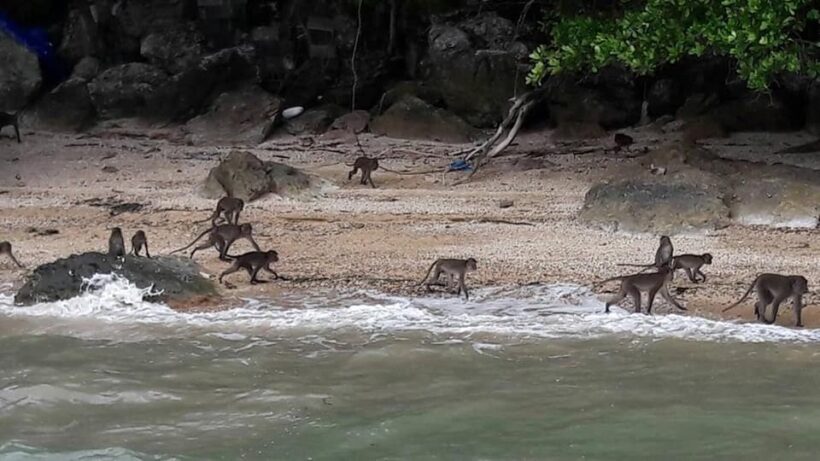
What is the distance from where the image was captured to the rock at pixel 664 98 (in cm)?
1755

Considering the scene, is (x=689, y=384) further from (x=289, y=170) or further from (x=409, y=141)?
(x=409, y=141)

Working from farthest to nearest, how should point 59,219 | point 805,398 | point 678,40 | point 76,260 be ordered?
point 59,219
point 678,40
point 76,260
point 805,398

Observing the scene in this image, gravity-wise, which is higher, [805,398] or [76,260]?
[76,260]

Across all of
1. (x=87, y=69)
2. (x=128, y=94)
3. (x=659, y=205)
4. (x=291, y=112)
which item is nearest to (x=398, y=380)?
(x=659, y=205)

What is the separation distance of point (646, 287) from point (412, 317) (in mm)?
1864

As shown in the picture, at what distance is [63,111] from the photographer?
59.8 ft

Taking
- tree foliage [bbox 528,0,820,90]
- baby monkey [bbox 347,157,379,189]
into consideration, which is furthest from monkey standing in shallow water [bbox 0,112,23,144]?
tree foliage [bbox 528,0,820,90]

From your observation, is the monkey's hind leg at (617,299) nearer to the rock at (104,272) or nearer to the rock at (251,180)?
the rock at (104,272)

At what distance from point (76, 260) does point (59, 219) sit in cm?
322

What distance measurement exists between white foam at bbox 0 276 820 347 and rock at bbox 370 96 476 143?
7.98 meters

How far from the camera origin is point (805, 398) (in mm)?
6785

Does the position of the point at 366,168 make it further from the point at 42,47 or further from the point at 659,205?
the point at 42,47

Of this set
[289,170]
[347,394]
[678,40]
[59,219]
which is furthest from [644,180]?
[59,219]

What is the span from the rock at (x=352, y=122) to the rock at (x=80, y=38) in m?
4.85
